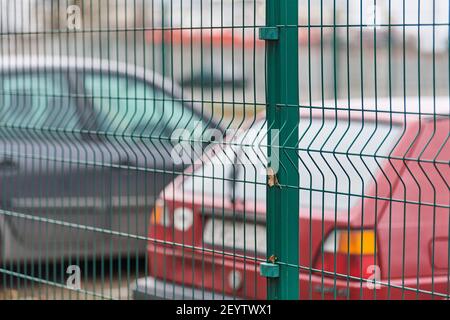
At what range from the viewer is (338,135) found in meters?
5.50

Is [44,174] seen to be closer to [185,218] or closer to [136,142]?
[185,218]

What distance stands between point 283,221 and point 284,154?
11.4 inches

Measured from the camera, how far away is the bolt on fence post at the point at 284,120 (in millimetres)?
4258

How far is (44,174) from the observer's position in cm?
683

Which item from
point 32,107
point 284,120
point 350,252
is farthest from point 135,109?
point 32,107

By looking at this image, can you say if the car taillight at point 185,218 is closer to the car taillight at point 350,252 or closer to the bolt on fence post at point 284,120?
the car taillight at point 350,252

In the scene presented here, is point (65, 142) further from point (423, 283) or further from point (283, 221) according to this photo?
point (423, 283)

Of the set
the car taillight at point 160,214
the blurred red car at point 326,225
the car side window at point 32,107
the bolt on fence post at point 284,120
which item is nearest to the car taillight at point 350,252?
the blurred red car at point 326,225

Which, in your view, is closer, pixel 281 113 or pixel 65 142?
pixel 281 113

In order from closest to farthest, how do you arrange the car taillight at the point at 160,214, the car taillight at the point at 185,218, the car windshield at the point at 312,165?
1. the car windshield at the point at 312,165
2. the car taillight at the point at 185,218
3. the car taillight at the point at 160,214

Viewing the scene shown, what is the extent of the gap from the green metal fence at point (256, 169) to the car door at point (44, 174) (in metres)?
0.02

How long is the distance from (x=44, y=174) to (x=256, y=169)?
9.12 feet

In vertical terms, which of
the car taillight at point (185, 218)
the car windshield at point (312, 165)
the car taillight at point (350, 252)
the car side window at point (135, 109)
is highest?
the car side window at point (135, 109)
